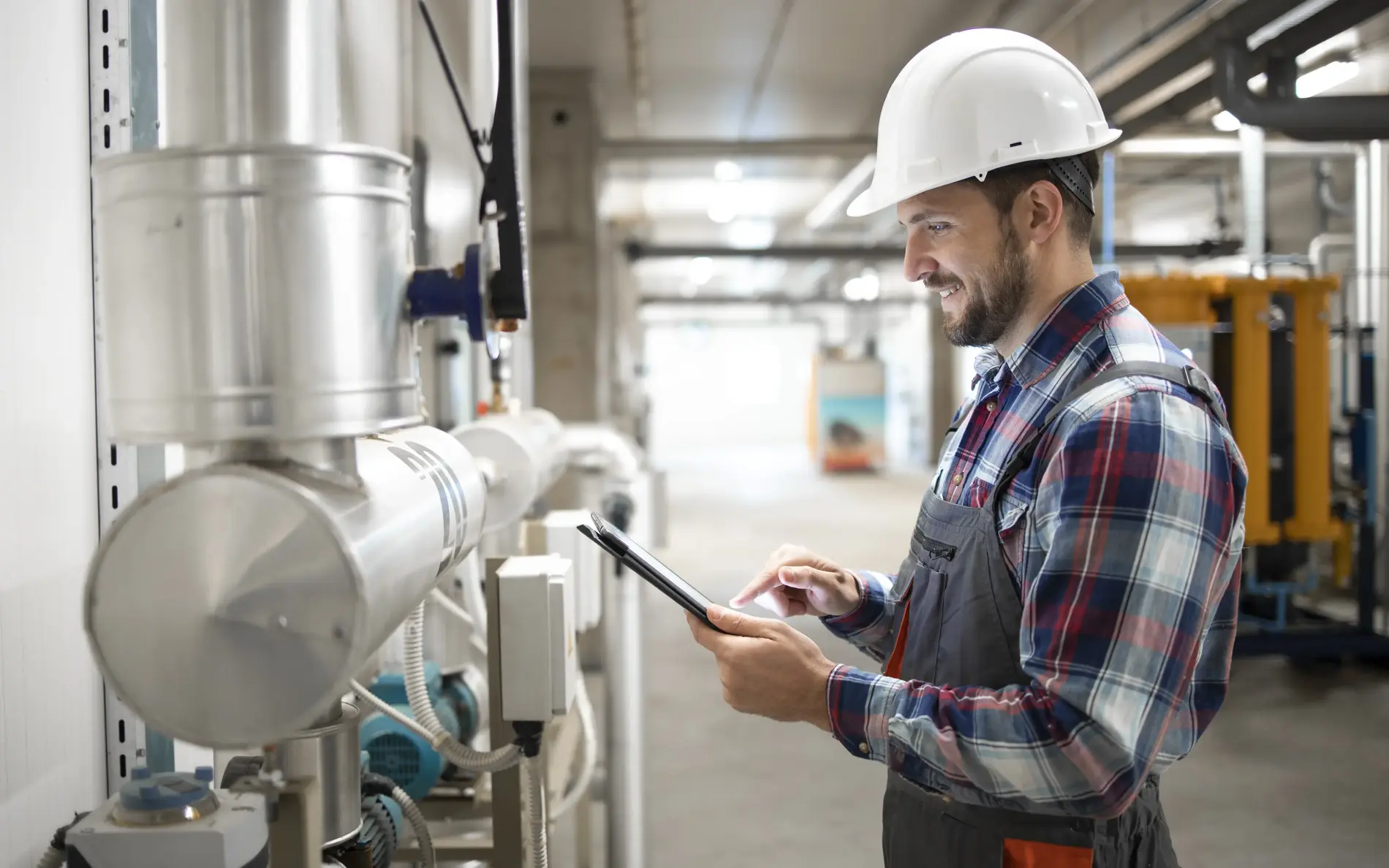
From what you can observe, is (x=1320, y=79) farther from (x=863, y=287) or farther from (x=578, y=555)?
(x=863, y=287)

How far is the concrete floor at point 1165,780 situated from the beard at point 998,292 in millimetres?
2018

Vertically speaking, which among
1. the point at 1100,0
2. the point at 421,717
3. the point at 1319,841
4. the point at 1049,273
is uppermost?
the point at 1100,0

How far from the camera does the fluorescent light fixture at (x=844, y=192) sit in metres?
6.27

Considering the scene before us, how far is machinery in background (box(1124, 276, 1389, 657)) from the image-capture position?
3.84 meters

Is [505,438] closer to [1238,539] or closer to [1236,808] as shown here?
[1238,539]

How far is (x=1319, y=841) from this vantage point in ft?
8.79

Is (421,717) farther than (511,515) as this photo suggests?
No

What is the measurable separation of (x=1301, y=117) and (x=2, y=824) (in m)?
3.86

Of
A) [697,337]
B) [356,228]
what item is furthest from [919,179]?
[697,337]

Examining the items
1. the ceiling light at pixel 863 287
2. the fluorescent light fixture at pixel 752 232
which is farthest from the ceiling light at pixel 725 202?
the ceiling light at pixel 863 287

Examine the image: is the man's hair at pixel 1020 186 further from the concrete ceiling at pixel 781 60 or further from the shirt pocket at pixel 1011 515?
the concrete ceiling at pixel 781 60

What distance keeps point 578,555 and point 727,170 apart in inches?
230

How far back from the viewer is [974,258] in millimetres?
989

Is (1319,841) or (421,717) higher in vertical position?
(421,717)
